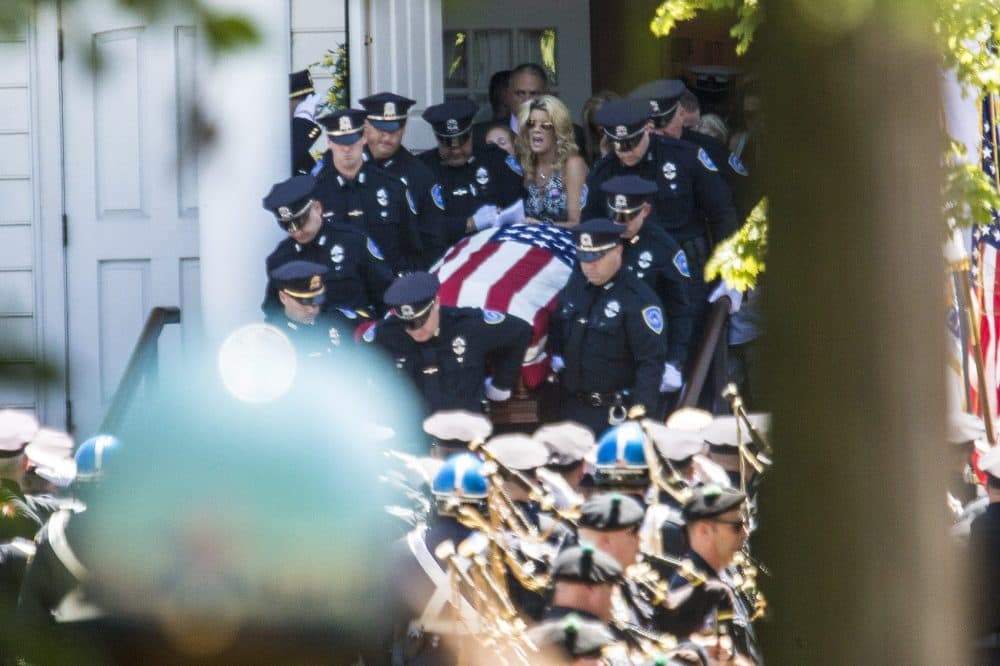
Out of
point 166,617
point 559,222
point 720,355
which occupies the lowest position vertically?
point 166,617

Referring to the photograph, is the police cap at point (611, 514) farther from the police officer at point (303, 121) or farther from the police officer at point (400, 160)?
the police officer at point (303, 121)

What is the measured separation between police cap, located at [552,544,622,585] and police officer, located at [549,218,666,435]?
2.08 m

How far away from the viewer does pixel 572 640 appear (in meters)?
4.43

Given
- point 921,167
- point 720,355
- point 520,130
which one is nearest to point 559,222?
point 520,130

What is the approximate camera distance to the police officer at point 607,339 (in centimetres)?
688

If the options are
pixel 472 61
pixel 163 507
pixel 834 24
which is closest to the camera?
pixel 834 24

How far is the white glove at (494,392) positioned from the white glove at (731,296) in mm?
876

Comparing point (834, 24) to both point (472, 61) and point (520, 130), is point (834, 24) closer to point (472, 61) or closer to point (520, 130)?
point (520, 130)

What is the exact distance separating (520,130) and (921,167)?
6.46 meters

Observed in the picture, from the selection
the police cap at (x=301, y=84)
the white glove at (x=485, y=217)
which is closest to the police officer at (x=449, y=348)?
the white glove at (x=485, y=217)

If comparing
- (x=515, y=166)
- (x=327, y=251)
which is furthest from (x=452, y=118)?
(x=327, y=251)

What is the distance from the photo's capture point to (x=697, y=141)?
7.75 metres

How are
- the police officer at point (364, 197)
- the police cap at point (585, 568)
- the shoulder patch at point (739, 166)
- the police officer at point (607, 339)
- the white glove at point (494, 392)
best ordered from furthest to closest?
the police officer at point (364, 197) → the white glove at point (494, 392) → the police officer at point (607, 339) → the police cap at point (585, 568) → the shoulder patch at point (739, 166)

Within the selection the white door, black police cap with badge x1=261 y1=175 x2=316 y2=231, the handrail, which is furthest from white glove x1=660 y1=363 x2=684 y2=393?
the white door
